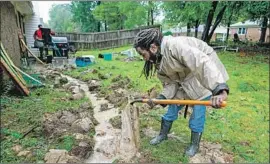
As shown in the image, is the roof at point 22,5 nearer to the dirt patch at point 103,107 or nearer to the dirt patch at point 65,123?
the dirt patch at point 103,107

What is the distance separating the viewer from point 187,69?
232 centimetres

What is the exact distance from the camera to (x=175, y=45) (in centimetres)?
217

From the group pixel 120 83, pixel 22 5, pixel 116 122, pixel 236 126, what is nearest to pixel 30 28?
pixel 22 5

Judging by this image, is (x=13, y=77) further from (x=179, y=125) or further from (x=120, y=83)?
(x=179, y=125)

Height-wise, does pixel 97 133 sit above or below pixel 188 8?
below

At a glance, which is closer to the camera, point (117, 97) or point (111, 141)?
point (111, 141)

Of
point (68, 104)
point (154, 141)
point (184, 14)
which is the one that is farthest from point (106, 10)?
point (154, 141)

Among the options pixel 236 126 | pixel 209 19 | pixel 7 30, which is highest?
pixel 209 19

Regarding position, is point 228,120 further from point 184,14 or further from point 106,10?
point 106,10

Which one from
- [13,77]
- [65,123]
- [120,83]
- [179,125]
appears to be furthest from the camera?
[120,83]

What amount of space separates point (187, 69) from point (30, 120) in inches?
88.0

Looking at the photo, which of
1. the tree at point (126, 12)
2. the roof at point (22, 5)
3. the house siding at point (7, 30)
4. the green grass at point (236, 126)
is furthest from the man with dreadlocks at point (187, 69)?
the tree at point (126, 12)

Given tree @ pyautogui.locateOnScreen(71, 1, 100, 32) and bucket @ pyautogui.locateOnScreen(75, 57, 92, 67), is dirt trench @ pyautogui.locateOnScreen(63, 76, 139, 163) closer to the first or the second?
bucket @ pyautogui.locateOnScreen(75, 57, 92, 67)

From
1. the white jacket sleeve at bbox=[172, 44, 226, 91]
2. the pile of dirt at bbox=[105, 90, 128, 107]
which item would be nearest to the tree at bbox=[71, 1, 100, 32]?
the pile of dirt at bbox=[105, 90, 128, 107]
